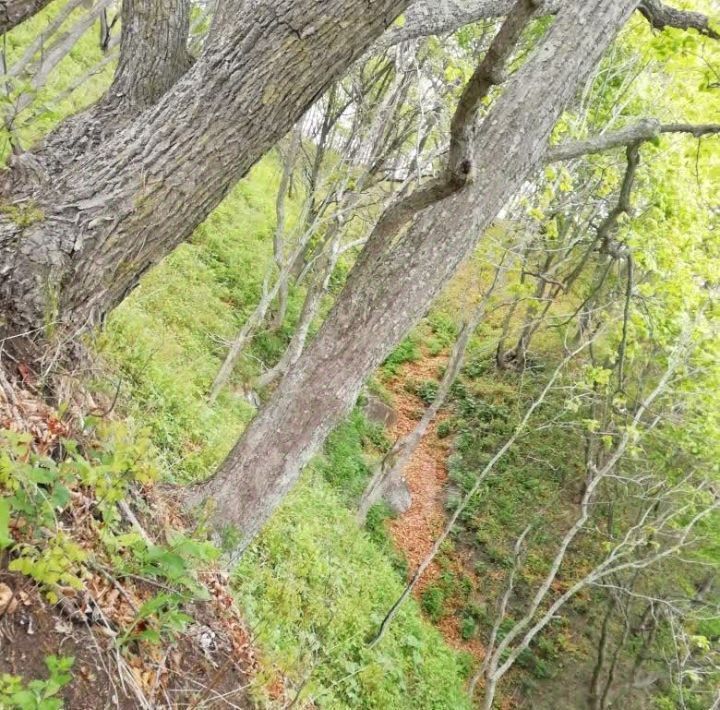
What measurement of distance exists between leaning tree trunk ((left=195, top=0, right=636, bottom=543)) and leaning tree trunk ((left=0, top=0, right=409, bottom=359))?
0.89 metres

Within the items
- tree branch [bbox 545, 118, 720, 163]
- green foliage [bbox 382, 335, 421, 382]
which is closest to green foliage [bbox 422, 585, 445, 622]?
green foliage [bbox 382, 335, 421, 382]

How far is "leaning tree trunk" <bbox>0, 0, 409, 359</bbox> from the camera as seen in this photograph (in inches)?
95.6

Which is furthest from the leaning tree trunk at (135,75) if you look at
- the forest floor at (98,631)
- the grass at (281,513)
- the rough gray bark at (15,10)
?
the forest floor at (98,631)

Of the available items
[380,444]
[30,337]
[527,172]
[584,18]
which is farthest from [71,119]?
[380,444]

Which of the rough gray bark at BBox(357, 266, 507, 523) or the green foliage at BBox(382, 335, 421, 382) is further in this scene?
the green foliage at BBox(382, 335, 421, 382)

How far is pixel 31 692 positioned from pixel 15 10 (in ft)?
6.89

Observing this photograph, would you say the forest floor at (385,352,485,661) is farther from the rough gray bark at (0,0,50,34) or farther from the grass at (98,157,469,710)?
the rough gray bark at (0,0,50,34)

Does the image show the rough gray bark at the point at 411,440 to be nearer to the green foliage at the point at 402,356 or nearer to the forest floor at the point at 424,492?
the forest floor at the point at 424,492

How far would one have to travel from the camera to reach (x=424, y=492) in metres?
13.4

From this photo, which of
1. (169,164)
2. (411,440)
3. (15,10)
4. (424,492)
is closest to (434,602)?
(424,492)

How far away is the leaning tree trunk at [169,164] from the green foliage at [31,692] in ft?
4.28

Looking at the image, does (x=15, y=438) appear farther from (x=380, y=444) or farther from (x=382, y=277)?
(x=380, y=444)

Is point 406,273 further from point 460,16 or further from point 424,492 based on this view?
point 424,492

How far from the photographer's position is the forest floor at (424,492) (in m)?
11.0
